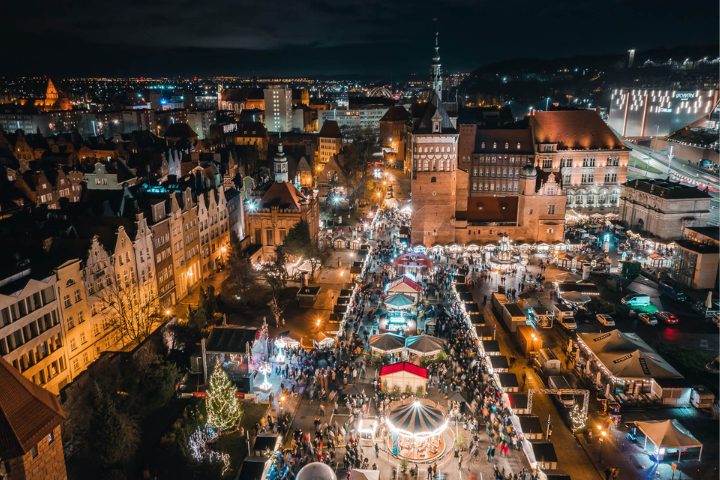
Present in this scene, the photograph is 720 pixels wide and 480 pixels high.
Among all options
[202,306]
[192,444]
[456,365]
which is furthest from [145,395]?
[456,365]

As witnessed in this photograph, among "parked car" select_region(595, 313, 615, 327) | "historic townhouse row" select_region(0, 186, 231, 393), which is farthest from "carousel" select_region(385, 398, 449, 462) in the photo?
"historic townhouse row" select_region(0, 186, 231, 393)

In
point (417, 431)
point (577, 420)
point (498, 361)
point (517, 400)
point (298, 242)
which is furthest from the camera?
point (298, 242)

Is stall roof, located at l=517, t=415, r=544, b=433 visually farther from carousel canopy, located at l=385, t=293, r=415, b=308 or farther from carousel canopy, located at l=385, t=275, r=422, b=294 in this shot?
carousel canopy, located at l=385, t=275, r=422, b=294

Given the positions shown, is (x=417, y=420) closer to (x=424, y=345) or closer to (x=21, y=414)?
(x=424, y=345)

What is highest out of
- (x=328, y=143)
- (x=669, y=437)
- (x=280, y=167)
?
(x=328, y=143)

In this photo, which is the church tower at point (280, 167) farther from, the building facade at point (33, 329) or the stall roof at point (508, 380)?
the stall roof at point (508, 380)

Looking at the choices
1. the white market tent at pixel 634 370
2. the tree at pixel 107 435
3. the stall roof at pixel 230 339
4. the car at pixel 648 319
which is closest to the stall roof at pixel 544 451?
the white market tent at pixel 634 370

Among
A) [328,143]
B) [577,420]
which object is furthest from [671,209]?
[328,143]
